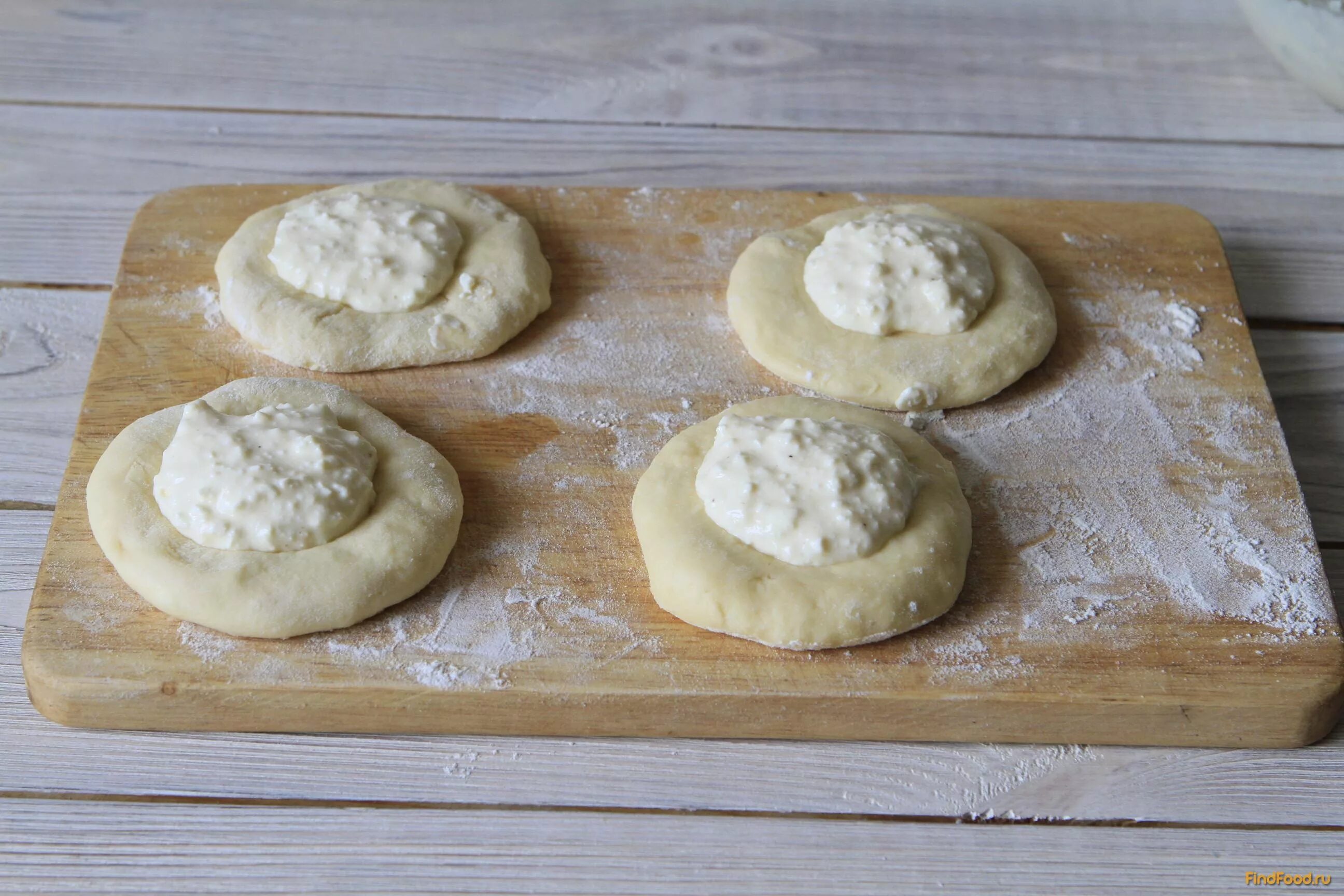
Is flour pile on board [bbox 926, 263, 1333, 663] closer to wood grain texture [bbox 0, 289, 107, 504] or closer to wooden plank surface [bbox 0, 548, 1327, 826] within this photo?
wooden plank surface [bbox 0, 548, 1327, 826]

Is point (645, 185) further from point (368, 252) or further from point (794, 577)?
point (794, 577)

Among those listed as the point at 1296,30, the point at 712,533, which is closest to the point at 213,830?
the point at 712,533

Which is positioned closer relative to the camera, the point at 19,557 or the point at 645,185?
the point at 19,557

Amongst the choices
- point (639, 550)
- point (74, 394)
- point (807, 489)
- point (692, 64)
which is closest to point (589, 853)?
point (639, 550)

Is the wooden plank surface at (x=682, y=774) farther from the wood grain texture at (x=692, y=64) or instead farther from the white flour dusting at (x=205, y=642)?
the wood grain texture at (x=692, y=64)

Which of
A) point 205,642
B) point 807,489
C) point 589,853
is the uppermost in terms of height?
point 807,489

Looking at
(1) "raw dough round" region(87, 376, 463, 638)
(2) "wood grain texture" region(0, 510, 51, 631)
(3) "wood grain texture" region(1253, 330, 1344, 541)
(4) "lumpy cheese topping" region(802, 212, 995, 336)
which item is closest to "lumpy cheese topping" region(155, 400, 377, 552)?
(1) "raw dough round" region(87, 376, 463, 638)
